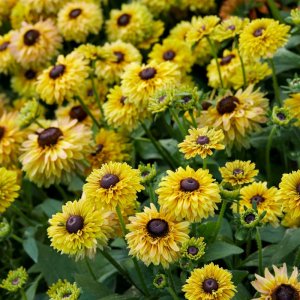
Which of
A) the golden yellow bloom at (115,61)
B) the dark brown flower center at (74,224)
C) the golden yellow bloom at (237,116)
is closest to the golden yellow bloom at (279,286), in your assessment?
the dark brown flower center at (74,224)

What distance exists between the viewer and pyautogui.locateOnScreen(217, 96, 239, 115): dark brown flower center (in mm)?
1639

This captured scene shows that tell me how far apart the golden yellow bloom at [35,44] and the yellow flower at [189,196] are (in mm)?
1194

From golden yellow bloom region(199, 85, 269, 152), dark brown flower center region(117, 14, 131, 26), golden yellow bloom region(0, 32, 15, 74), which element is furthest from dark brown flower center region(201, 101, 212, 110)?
golden yellow bloom region(0, 32, 15, 74)

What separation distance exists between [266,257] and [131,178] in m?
Result: 0.42

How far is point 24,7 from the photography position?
8.28 ft

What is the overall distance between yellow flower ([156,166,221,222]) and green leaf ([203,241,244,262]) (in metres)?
0.13

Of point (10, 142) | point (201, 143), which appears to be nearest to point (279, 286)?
point (201, 143)

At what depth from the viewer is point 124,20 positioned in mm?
2320

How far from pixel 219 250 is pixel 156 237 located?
0.19 m

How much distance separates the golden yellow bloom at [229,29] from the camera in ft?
5.76

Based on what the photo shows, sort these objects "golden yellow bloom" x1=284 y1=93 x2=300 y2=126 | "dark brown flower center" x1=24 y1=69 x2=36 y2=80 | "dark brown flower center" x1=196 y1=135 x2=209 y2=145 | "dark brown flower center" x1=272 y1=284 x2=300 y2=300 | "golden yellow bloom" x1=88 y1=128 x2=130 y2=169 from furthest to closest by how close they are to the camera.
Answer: "dark brown flower center" x1=24 y1=69 x2=36 y2=80, "golden yellow bloom" x1=88 y1=128 x2=130 y2=169, "golden yellow bloom" x1=284 y1=93 x2=300 y2=126, "dark brown flower center" x1=196 y1=135 x2=209 y2=145, "dark brown flower center" x1=272 y1=284 x2=300 y2=300

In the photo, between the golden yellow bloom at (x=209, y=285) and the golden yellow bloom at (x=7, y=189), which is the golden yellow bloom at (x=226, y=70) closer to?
the golden yellow bloom at (x=7, y=189)

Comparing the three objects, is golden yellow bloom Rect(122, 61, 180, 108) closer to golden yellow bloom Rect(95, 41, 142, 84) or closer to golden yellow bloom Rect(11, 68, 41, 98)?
golden yellow bloom Rect(95, 41, 142, 84)

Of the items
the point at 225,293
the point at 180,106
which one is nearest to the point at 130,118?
the point at 180,106
